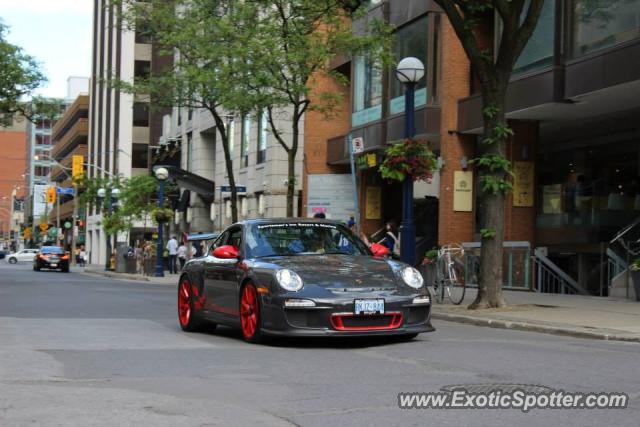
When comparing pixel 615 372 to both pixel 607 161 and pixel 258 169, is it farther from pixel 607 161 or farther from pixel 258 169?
pixel 258 169

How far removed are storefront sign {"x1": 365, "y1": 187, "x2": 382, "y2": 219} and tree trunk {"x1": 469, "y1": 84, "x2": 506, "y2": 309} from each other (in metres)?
18.6

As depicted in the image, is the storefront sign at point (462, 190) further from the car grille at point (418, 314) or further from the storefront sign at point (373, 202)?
the car grille at point (418, 314)

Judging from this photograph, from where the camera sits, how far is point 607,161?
2959cm

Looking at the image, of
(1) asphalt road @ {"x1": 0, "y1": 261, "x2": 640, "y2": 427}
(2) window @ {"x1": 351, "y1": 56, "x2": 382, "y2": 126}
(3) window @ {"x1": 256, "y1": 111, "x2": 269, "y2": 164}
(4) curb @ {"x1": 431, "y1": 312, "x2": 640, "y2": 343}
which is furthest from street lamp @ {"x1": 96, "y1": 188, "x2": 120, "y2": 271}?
(1) asphalt road @ {"x1": 0, "y1": 261, "x2": 640, "y2": 427}

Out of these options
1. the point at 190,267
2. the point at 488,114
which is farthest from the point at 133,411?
the point at 488,114

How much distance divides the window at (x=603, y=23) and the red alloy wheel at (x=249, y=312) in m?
12.1

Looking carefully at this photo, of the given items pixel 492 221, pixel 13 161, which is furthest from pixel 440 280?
pixel 13 161

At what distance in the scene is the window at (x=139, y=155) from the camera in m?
81.8

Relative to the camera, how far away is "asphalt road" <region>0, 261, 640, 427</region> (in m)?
6.27

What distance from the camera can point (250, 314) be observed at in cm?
1076

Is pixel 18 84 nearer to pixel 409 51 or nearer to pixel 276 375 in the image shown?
pixel 409 51

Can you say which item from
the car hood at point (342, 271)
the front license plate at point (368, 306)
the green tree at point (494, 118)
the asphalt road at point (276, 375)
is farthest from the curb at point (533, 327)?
the front license plate at point (368, 306)

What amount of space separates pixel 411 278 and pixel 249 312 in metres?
1.90

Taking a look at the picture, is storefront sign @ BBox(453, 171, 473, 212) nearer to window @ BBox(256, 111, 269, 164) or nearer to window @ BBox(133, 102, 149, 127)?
window @ BBox(256, 111, 269, 164)
